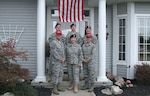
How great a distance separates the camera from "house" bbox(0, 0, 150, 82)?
12047 mm

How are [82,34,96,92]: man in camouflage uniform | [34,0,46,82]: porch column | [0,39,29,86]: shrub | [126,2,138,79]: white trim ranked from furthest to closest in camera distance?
[126,2,138,79]: white trim, [34,0,46,82]: porch column, [82,34,96,92]: man in camouflage uniform, [0,39,29,86]: shrub

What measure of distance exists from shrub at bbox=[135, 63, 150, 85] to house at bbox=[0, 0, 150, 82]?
67cm

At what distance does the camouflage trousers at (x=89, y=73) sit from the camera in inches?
385

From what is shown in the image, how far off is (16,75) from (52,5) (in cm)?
461

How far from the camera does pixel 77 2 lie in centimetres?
1086

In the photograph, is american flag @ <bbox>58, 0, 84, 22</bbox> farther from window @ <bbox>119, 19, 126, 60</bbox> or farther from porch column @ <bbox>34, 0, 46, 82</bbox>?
window @ <bbox>119, 19, 126, 60</bbox>

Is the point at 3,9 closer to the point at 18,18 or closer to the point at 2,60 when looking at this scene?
the point at 18,18

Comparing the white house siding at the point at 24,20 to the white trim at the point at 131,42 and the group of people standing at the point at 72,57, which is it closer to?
the group of people standing at the point at 72,57

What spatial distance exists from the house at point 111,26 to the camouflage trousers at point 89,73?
8.17 ft

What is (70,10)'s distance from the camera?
35.6ft

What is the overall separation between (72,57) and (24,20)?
360 centimetres

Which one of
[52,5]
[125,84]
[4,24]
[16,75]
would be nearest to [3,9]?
[4,24]

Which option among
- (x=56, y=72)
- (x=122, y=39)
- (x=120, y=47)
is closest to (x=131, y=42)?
(x=122, y=39)

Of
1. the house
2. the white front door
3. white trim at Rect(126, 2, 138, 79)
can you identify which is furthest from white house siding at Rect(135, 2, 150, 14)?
the white front door
